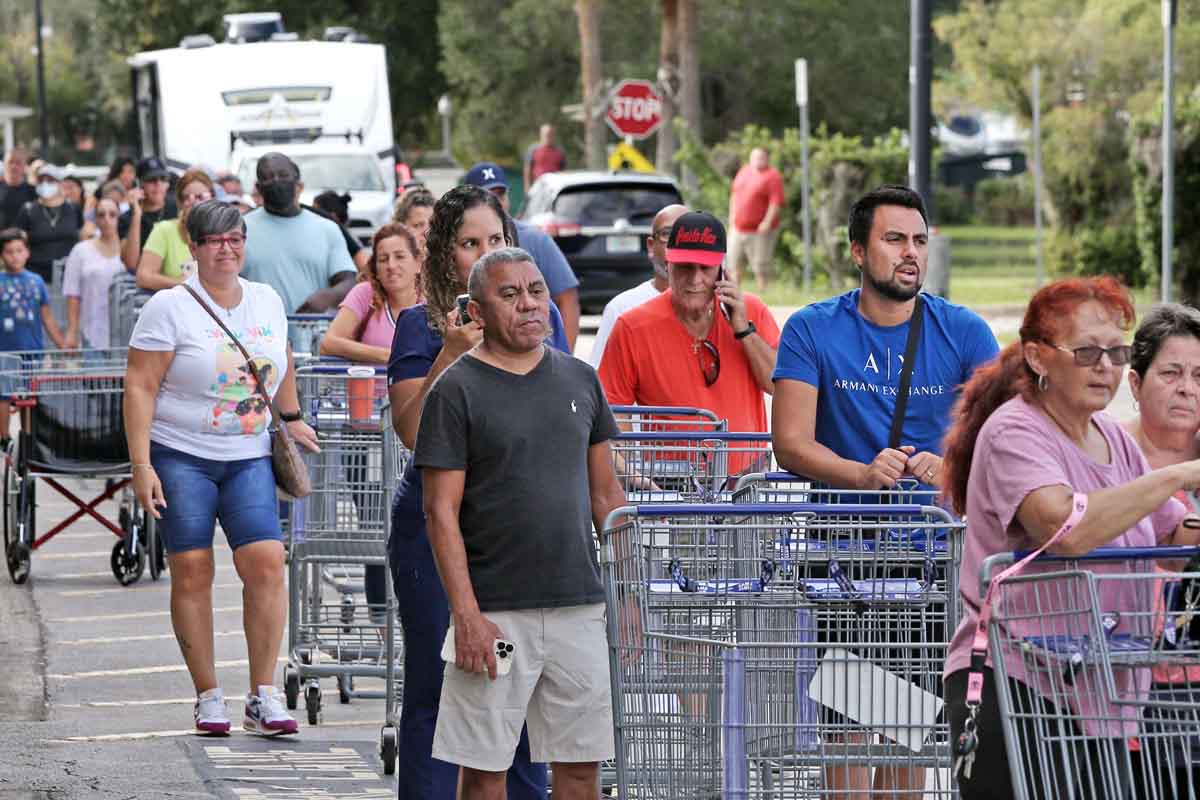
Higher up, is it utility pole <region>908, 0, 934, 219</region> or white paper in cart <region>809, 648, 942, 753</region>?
utility pole <region>908, 0, 934, 219</region>

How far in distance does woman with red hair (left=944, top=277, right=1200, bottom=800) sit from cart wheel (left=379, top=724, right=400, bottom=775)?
3.22 meters

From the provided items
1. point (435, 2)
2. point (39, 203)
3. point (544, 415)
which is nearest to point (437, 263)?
point (544, 415)

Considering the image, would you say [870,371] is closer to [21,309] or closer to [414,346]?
[414,346]

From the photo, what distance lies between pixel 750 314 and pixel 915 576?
288 centimetres

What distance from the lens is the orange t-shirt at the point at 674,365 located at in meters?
8.37

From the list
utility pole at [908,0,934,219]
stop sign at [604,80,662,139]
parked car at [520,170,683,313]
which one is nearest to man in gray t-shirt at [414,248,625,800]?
utility pole at [908,0,934,219]

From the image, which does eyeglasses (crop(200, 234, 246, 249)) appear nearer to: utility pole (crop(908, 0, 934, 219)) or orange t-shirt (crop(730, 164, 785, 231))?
utility pole (crop(908, 0, 934, 219))

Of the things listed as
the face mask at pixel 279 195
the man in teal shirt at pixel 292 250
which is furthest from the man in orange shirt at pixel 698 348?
the face mask at pixel 279 195

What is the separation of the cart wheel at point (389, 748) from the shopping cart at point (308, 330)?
12.9 feet

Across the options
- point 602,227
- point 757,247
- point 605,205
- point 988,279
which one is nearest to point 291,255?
point 602,227

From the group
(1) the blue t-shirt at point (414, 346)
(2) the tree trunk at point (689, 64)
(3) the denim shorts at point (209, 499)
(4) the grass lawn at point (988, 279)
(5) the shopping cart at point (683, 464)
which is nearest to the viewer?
(1) the blue t-shirt at point (414, 346)

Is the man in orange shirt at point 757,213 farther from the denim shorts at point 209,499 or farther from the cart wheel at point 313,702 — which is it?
the denim shorts at point 209,499

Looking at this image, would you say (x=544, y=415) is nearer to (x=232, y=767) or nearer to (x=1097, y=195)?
(x=232, y=767)

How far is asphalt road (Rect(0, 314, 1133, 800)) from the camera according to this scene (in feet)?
25.8
